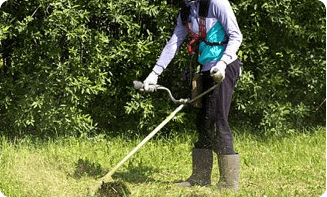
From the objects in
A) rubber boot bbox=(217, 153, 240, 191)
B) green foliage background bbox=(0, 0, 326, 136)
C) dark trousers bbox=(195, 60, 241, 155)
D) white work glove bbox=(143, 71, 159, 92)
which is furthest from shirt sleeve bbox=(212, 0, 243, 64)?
green foliage background bbox=(0, 0, 326, 136)

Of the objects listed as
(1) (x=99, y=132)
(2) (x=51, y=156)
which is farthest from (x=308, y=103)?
(2) (x=51, y=156)

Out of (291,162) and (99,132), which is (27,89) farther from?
(291,162)

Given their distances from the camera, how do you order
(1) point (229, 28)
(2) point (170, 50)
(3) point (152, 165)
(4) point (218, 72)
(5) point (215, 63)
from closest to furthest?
(4) point (218, 72) < (1) point (229, 28) < (5) point (215, 63) < (2) point (170, 50) < (3) point (152, 165)

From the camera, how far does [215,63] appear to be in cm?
438

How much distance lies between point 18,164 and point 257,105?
9.64ft

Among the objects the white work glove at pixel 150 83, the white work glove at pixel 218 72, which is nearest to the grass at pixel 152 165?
the white work glove at pixel 150 83

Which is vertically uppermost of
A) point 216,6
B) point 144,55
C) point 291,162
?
point 216,6

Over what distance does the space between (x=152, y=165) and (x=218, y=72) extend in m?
1.81

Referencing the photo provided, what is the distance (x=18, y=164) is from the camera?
206 inches

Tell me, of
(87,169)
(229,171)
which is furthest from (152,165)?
(229,171)

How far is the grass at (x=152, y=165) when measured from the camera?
4.69 metres

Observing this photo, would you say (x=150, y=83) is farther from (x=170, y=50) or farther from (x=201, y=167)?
(x=201, y=167)

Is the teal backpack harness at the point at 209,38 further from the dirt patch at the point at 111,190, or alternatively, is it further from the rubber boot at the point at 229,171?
the dirt patch at the point at 111,190

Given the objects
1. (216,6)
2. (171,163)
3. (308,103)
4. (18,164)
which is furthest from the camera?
(308,103)
